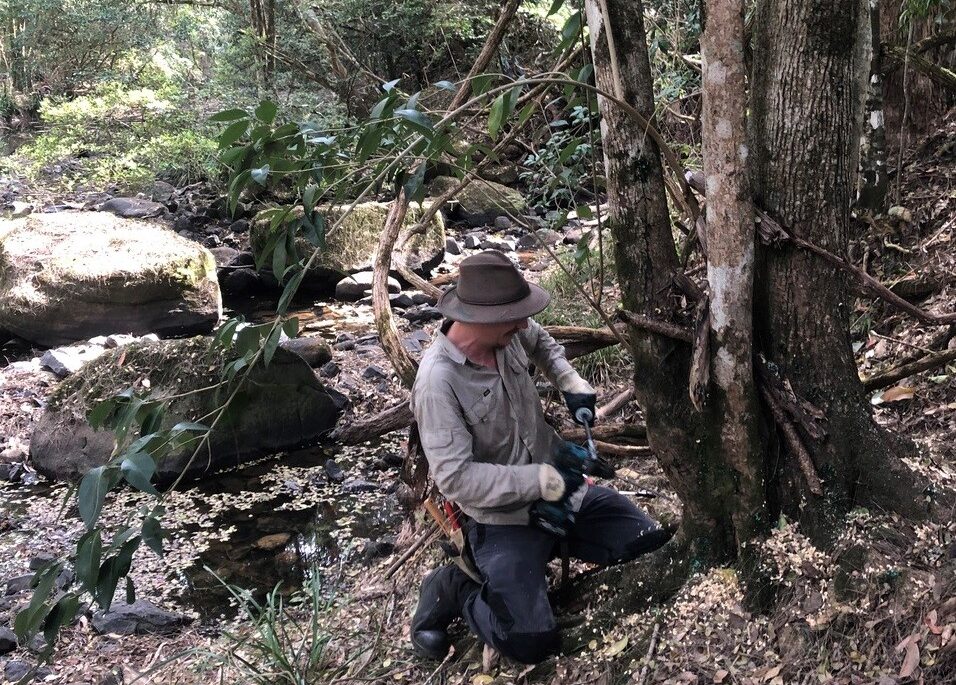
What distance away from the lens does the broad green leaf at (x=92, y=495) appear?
2057 millimetres

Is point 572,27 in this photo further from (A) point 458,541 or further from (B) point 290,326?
(A) point 458,541

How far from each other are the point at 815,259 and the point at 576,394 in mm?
1093

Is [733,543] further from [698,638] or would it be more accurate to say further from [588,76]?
[588,76]

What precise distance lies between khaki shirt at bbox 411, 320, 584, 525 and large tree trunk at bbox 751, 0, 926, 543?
0.90 m

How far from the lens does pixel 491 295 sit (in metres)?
3.04

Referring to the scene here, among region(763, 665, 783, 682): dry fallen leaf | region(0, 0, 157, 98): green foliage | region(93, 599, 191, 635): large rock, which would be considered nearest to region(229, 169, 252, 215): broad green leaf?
region(763, 665, 783, 682): dry fallen leaf

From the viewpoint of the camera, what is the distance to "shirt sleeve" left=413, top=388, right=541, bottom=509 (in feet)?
9.59

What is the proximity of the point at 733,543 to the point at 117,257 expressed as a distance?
316 inches

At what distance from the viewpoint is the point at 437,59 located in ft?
49.5

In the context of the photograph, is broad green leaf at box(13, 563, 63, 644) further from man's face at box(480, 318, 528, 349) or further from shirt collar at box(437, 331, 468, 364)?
man's face at box(480, 318, 528, 349)

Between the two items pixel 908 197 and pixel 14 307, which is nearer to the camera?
pixel 908 197

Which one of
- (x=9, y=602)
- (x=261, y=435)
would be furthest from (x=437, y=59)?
(x=9, y=602)

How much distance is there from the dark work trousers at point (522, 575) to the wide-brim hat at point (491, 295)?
2.65ft

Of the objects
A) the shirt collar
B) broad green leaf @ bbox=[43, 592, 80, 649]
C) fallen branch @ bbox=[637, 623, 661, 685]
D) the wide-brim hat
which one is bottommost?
fallen branch @ bbox=[637, 623, 661, 685]
